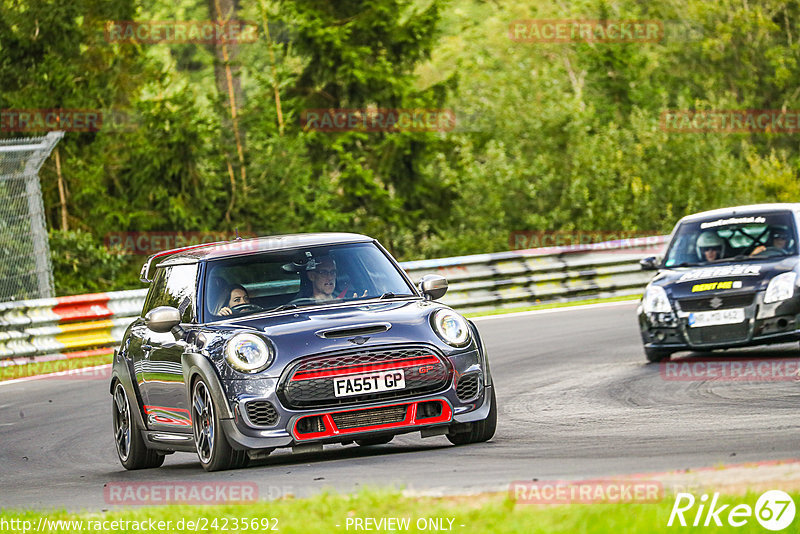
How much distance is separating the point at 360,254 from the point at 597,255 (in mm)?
14317

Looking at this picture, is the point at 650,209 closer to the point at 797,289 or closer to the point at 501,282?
the point at 501,282

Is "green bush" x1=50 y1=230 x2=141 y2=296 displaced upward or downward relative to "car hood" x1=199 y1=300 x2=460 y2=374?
downward

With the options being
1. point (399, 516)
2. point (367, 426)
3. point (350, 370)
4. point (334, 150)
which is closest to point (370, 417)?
point (367, 426)

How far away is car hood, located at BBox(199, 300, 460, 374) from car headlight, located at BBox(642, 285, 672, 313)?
526 centimetres

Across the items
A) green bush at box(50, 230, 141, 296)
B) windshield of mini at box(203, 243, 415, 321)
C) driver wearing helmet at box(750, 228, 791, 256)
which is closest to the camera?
windshield of mini at box(203, 243, 415, 321)

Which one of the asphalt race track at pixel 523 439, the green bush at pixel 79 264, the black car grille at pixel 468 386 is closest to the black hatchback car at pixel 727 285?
the asphalt race track at pixel 523 439

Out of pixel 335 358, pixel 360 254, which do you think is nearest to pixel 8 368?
pixel 360 254

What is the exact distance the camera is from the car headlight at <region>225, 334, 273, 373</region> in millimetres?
8523

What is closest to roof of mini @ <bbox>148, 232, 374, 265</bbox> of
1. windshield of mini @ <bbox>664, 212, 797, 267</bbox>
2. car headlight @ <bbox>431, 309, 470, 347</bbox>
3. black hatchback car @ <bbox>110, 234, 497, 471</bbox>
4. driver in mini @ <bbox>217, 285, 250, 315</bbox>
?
black hatchback car @ <bbox>110, 234, 497, 471</bbox>

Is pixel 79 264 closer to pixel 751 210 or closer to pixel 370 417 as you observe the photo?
pixel 751 210

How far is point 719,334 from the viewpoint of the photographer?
13.5 meters

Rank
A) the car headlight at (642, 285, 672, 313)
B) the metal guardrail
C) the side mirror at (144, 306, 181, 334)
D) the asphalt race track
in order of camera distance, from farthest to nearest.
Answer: the metal guardrail → the car headlight at (642, 285, 672, 313) → the side mirror at (144, 306, 181, 334) → the asphalt race track

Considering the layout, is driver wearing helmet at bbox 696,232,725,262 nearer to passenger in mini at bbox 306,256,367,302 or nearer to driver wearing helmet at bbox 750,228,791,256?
driver wearing helmet at bbox 750,228,791,256

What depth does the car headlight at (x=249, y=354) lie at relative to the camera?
852 cm
